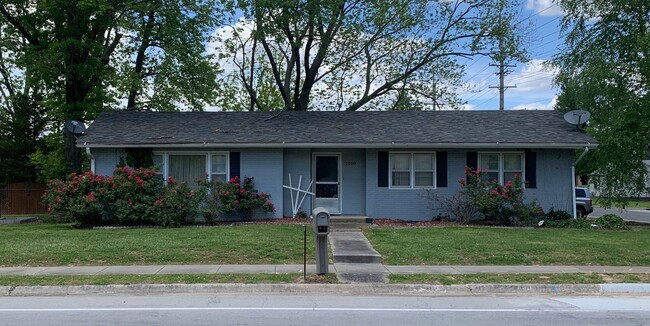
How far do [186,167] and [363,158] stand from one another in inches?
235

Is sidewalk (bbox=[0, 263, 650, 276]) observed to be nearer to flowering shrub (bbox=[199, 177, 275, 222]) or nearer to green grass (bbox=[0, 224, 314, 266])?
green grass (bbox=[0, 224, 314, 266])

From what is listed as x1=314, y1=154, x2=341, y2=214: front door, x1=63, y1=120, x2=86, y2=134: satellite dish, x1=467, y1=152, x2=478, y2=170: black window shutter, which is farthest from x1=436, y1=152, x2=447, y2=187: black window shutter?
x1=63, y1=120, x2=86, y2=134: satellite dish

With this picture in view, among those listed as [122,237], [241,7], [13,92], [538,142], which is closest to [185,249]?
[122,237]

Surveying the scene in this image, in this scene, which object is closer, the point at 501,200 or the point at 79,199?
the point at 79,199

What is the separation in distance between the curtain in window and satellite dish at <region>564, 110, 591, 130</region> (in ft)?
40.8

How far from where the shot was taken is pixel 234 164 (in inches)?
698

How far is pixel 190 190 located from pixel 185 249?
16.0 feet

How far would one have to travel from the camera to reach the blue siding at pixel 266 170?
1770cm

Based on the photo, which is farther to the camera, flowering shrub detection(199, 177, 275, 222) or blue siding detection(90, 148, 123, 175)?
blue siding detection(90, 148, 123, 175)

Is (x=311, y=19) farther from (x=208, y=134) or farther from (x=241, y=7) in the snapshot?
(x=208, y=134)

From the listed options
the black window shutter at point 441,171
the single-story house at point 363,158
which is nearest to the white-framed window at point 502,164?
the single-story house at point 363,158

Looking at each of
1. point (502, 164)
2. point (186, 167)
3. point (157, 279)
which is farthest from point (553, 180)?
point (157, 279)

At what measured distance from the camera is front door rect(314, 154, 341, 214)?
18234 millimetres

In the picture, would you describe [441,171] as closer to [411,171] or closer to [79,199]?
[411,171]
